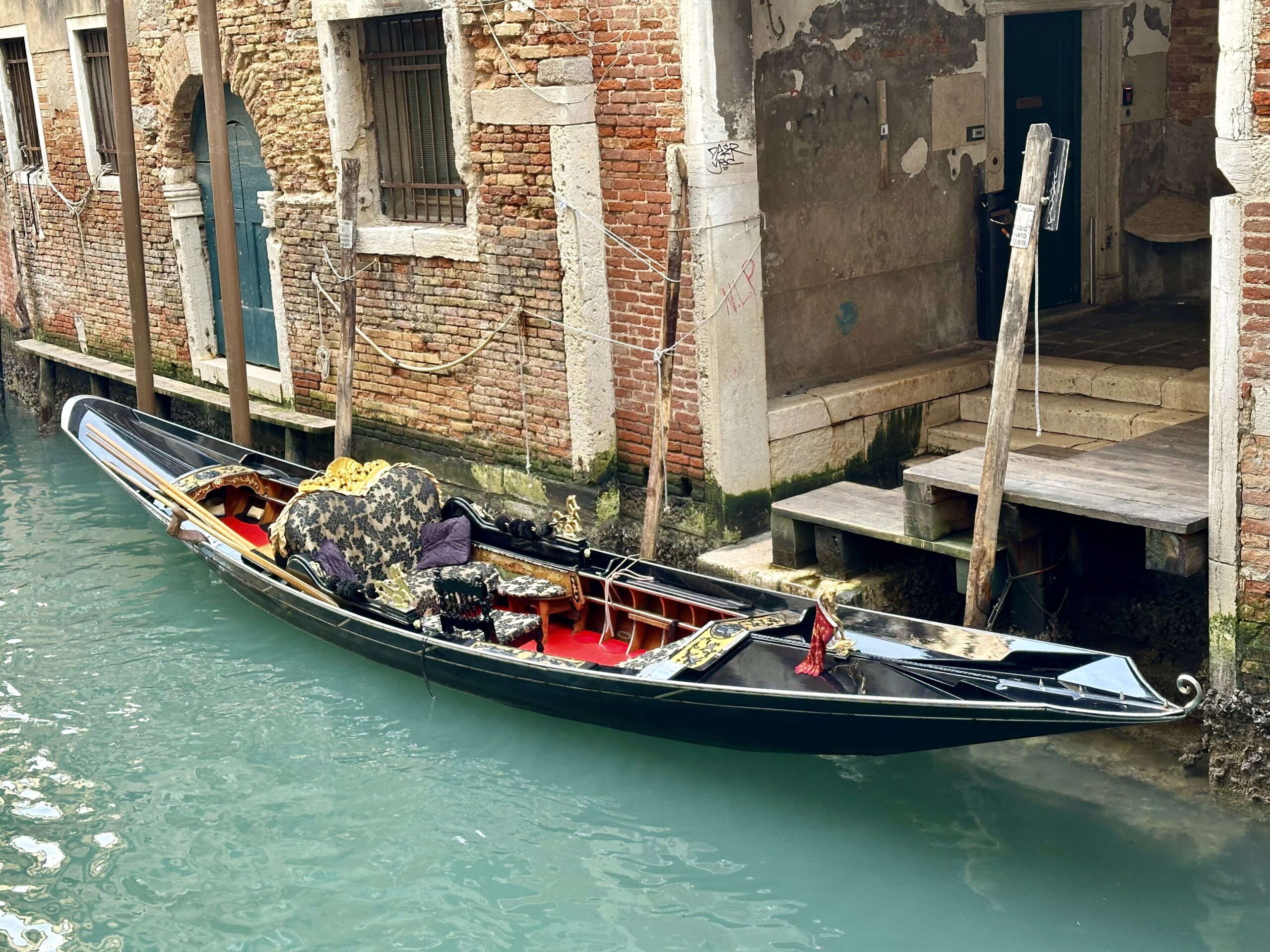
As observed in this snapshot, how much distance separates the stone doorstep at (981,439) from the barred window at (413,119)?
304 centimetres

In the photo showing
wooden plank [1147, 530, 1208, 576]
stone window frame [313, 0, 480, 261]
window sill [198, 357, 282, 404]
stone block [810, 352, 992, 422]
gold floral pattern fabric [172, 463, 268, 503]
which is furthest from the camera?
window sill [198, 357, 282, 404]

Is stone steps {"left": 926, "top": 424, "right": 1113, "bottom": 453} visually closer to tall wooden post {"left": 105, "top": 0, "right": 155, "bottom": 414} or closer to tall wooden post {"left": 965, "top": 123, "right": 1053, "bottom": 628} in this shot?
tall wooden post {"left": 965, "top": 123, "right": 1053, "bottom": 628}

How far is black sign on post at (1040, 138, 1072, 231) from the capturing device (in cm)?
544

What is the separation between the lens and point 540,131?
24.7 ft

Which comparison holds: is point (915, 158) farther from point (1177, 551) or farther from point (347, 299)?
point (1177, 551)

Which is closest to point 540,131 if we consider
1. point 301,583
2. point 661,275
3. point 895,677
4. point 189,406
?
point 661,275

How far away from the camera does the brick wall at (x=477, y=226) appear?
721 centimetres

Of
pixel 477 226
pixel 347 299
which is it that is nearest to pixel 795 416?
pixel 477 226

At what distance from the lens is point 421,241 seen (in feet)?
28.1

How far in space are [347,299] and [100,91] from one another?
4501 mm

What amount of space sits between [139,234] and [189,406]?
1.71 metres

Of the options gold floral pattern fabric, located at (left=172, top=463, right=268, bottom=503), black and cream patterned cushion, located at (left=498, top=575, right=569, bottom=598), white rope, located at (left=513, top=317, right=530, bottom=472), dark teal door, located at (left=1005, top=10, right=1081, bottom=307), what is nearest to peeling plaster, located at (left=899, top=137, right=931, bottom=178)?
dark teal door, located at (left=1005, top=10, right=1081, bottom=307)

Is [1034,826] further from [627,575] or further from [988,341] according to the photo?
[988,341]

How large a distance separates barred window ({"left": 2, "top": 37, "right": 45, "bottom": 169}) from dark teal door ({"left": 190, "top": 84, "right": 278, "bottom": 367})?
247 cm
